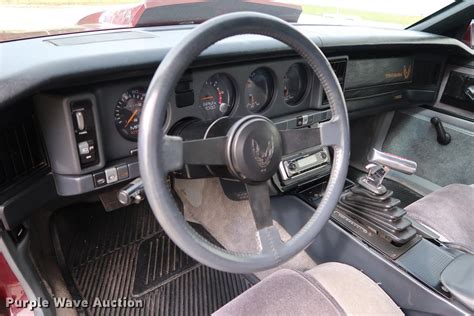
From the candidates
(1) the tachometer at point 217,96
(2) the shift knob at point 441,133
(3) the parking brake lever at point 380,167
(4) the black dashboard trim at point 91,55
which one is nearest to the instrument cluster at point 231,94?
(1) the tachometer at point 217,96

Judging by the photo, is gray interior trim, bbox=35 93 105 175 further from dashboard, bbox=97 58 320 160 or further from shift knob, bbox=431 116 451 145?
shift knob, bbox=431 116 451 145

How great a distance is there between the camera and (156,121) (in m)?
0.76

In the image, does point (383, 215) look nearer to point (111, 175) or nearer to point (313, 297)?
point (313, 297)

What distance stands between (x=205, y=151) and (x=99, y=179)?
468 mm

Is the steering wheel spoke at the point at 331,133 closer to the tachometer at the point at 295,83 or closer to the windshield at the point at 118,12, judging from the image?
the tachometer at the point at 295,83

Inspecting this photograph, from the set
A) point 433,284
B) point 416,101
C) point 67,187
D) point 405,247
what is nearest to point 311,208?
point 405,247

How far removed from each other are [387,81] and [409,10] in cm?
49

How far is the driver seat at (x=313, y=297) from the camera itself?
1.08 meters

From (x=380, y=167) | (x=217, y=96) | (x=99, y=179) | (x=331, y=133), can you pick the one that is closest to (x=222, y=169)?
(x=331, y=133)

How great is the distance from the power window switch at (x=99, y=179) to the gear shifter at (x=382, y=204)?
3.09 ft

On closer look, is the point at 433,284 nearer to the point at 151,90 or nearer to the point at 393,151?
the point at 151,90

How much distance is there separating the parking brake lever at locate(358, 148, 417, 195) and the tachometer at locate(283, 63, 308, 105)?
1.51 ft

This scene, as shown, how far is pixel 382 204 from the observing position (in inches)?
56.8

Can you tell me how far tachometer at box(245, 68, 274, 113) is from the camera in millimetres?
1537
